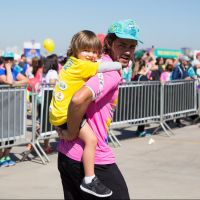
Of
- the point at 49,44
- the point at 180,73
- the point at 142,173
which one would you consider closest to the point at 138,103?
the point at 180,73

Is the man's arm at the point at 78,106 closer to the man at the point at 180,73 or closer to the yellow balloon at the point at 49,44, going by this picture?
the man at the point at 180,73

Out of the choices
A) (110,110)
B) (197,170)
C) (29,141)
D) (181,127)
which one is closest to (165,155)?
(197,170)

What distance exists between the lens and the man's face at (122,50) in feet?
8.92

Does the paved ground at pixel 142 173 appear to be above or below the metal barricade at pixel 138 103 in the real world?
below

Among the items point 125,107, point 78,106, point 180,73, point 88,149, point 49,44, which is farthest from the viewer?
point 49,44

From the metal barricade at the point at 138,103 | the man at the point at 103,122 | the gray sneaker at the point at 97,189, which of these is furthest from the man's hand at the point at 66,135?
the metal barricade at the point at 138,103

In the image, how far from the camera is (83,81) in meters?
2.66

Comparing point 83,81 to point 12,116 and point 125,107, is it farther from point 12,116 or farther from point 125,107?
point 125,107

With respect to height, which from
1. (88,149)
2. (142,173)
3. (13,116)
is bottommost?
(142,173)

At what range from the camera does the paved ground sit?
5848 millimetres

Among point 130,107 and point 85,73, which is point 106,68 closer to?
point 85,73

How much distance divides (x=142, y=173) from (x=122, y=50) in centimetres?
447

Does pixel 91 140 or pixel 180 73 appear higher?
pixel 91 140

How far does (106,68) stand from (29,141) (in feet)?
17.7
